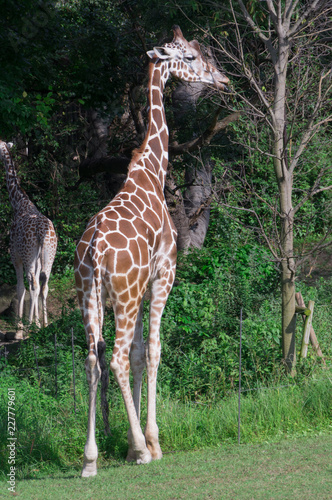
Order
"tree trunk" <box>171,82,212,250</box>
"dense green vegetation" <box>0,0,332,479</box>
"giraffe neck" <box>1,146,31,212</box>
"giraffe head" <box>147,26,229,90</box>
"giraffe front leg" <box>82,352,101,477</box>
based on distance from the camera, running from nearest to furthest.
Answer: "giraffe front leg" <box>82,352,101,477</box>
"dense green vegetation" <box>0,0,332,479</box>
"giraffe head" <box>147,26,229,90</box>
"giraffe neck" <box>1,146,31,212</box>
"tree trunk" <box>171,82,212,250</box>

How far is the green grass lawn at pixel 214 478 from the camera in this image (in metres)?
4.64

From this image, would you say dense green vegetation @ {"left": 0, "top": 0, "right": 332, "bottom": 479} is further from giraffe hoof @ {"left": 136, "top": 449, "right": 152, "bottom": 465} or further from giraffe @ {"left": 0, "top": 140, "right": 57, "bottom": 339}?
giraffe @ {"left": 0, "top": 140, "right": 57, "bottom": 339}

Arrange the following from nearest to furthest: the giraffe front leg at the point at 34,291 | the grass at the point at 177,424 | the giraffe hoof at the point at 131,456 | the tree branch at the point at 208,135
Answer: the giraffe hoof at the point at 131,456 < the grass at the point at 177,424 < the tree branch at the point at 208,135 < the giraffe front leg at the point at 34,291

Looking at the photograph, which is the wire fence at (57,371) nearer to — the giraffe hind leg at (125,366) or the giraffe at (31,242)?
the giraffe hind leg at (125,366)

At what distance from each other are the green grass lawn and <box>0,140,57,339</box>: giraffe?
20.6 feet

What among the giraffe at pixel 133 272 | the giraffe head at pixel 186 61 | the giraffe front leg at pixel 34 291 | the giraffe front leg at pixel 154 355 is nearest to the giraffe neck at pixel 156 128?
the giraffe at pixel 133 272

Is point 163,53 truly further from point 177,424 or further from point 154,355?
point 177,424

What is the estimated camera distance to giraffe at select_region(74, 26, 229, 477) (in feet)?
17.0

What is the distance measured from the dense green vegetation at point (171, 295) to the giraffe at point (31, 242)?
102 cm

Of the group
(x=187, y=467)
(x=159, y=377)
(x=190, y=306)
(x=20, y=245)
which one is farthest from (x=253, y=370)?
(x=20, y=245)

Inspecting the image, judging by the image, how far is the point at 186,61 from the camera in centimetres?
705

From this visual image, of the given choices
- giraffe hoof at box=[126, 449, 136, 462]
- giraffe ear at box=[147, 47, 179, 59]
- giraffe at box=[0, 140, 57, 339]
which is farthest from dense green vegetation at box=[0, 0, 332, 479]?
giraffe ear at box=[147, 47, 179, 59]

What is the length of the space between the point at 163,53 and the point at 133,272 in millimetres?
2868

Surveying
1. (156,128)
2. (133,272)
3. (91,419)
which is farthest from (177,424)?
(156,128)
